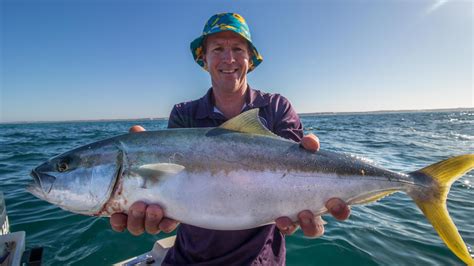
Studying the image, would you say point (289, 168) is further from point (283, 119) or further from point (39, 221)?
point (39, 221)

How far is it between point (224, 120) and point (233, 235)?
1.36 metres

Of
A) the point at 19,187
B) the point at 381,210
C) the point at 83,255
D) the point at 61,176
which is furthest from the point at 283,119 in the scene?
the point at 19,187

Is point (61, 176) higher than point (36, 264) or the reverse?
higher

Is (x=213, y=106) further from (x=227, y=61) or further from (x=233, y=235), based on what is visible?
(x=233, y=235)

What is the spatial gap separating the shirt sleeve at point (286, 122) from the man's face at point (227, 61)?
577mm

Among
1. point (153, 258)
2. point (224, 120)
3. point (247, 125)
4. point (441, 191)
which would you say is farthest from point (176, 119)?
point (441, 191)

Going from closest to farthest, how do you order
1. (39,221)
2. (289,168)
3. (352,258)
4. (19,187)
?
1. (289,168)
2. (352,258)
3. (39,221)
4. (19,187)

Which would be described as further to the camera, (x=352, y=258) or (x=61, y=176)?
(x=352, y=258)

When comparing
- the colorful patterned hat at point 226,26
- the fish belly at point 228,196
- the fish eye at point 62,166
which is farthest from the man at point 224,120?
the fish eye at point 62,166

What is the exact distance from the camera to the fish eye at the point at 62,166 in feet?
9.49

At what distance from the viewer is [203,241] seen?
304 cm

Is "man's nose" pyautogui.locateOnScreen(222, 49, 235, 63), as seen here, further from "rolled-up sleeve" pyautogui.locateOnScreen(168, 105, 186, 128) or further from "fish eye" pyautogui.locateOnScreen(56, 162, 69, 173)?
"fish eye" pyautogui.locateOnScreen(56, 162, 69, 173)

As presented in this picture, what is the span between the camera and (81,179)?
2.80 meters

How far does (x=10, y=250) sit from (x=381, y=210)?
27.8ft
